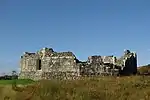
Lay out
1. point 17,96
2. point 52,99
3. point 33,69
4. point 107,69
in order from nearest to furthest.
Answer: point 52,99 < point 17,96 < point 107,69 < point 33,69

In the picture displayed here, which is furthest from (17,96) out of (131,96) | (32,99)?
(131,96)

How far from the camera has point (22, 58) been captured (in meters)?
46.2

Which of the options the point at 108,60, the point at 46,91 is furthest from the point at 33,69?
the point at 46,91

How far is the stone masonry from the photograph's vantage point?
4172cm

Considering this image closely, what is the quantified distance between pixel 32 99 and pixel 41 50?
29.1m

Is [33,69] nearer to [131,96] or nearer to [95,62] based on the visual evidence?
[95,62]

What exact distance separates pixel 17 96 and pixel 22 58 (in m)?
28.9

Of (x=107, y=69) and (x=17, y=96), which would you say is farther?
(x=107, y=69)

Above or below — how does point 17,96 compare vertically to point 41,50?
below

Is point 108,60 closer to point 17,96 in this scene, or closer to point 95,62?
point 95,62

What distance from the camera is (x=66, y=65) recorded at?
42.7 meters

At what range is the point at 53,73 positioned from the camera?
43.2 m

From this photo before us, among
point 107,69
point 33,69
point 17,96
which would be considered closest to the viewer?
point 17,96

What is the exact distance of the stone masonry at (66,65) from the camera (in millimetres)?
41719
